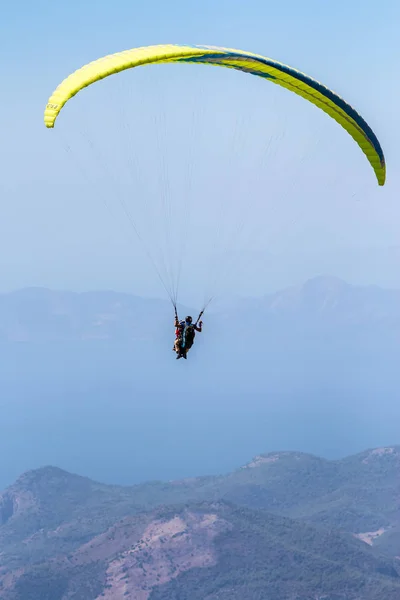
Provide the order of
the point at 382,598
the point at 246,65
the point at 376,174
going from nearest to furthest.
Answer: the point at 246,65
the point at 376,174
the point at 382,598

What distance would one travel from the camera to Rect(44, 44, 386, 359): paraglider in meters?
32.5

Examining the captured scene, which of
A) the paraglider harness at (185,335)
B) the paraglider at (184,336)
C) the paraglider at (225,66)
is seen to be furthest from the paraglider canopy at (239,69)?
the paraglider at (184,336)

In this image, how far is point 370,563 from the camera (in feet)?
646

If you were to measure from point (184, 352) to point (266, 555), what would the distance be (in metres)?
160

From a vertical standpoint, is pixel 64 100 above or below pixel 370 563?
above

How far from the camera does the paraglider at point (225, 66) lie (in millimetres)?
32469

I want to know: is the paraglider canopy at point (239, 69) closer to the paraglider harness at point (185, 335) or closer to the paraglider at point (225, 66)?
the paraglider at point (225, 66)

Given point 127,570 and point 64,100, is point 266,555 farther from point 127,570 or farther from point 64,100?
Answer: point 64,100

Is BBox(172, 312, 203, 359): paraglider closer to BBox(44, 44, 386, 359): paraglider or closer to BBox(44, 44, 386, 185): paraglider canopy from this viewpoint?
BBox(44, 44, 386, 359): paraglider

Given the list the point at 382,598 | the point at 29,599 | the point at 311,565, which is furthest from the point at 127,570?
the point at 382,598

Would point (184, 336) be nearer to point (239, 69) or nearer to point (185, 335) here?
point (185, 335)

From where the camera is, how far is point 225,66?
39.8 meters

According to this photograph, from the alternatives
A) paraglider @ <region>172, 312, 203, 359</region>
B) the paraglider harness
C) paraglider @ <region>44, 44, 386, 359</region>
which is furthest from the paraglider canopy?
paraglider @ <region>172, 312, 203, 359</region>

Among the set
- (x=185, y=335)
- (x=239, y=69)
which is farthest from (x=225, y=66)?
(x=185, y=335)
